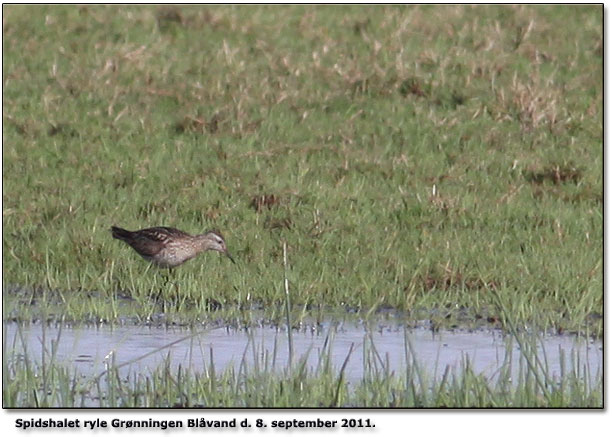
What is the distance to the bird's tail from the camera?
39.2 ft

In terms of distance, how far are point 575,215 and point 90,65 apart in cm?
606

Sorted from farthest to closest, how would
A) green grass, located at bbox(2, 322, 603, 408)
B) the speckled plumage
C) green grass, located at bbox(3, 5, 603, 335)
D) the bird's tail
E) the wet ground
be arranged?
the bird's tail
the speckled plumage
green grass, located at bbox(3, 5, 603, 335)
the wet ground
green grass, located at bbox(2, 322, 603, 408)

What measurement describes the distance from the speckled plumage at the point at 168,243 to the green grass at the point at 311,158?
141 mm

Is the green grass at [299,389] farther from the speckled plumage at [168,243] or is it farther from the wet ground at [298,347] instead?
the speckled plumage at [168,243]

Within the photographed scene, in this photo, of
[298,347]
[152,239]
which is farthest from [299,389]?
[152,239]

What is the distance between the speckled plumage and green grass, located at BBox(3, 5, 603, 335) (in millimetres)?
141

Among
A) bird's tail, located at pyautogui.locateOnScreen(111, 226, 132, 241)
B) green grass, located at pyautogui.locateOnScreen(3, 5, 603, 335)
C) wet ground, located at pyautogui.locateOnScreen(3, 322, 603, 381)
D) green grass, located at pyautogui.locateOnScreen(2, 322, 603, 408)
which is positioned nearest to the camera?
green grass, located at pyautogui.locateOnScreen(2, 322, 603, 408)

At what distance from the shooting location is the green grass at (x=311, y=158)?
1119cm

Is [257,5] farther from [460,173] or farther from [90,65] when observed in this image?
[460,173]

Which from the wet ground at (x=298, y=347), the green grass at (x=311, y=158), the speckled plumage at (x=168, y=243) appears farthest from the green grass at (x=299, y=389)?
the speckled plumage at (x=168, y=243)

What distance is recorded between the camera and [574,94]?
1636cm

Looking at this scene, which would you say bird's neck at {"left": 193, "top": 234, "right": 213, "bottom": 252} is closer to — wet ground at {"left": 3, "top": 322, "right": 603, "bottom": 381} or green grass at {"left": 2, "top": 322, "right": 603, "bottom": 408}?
wet ground at {"left": 3, "top": 322, "right": 603, "bottom": 381}

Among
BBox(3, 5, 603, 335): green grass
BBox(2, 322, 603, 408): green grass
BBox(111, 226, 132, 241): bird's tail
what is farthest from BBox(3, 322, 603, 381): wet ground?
BBox(111, 226, 132, 241): bird's tail

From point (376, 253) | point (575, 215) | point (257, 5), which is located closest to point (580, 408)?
point (376, 253)
